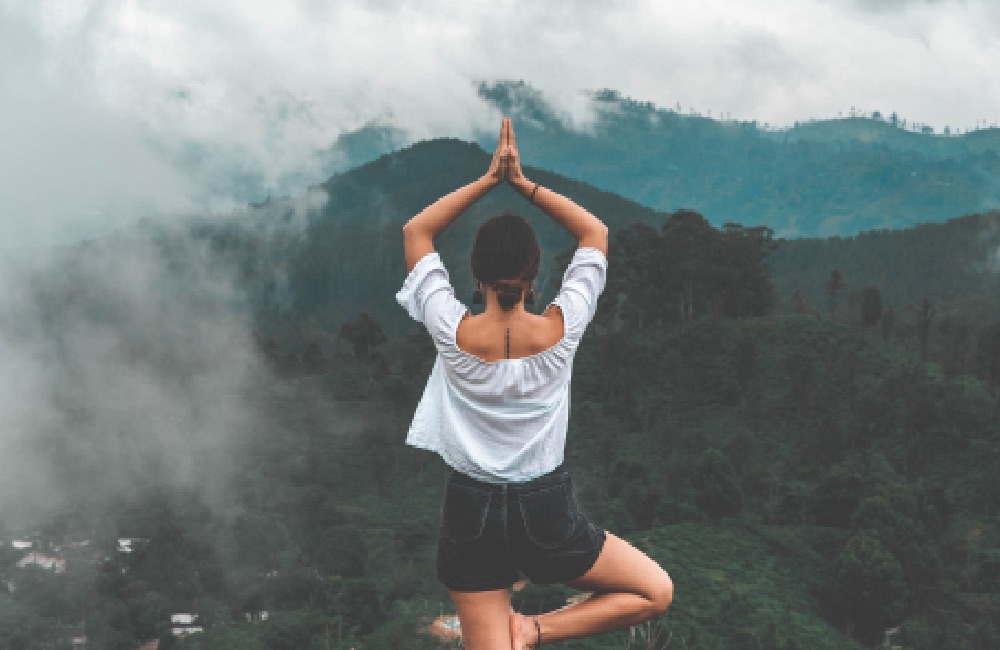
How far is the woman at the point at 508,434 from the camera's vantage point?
9.25 ft

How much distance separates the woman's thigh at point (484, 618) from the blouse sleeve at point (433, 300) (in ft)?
3.01

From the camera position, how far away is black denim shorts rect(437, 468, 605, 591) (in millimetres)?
2891

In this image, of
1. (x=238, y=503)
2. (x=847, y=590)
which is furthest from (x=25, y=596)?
(x=847, y=590)

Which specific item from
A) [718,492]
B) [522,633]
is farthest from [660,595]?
[718,492]

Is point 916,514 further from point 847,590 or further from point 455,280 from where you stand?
point 455,280

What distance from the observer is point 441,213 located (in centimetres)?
304

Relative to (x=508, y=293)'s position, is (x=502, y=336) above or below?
below

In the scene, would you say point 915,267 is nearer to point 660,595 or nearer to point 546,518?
point 660,595

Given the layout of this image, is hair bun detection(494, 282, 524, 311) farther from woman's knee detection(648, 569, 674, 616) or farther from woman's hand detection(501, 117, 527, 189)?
woman's knee detection(648, 569, 674, 616)

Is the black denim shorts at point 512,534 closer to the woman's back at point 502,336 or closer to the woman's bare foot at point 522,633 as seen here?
the woman's bare foot at point 522,633

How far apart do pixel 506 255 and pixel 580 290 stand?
380mm

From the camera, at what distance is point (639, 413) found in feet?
138

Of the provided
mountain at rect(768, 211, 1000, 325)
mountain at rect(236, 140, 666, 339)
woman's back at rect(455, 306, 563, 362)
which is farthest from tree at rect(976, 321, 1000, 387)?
mountain at rect(236, 140, 666, 339)

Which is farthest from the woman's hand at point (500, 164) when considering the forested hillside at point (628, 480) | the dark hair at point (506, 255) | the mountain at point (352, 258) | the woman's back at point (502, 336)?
the mountain at point (352, 258)
